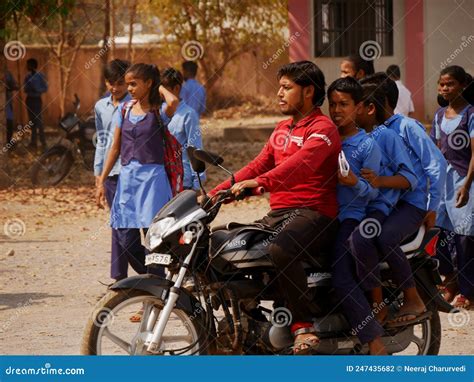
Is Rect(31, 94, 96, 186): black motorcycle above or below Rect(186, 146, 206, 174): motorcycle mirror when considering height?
below

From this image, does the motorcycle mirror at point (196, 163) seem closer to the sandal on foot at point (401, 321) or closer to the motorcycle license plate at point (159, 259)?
the motorcycle license plate at point (159, 259)

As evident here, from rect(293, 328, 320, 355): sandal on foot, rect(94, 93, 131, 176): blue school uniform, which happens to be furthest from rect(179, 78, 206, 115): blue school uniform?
rect(293, 328, 320, 355): sandal on foot

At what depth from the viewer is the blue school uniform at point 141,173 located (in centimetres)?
769

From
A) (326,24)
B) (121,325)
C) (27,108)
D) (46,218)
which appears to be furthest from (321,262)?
(27,108)

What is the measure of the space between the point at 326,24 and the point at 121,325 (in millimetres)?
14241

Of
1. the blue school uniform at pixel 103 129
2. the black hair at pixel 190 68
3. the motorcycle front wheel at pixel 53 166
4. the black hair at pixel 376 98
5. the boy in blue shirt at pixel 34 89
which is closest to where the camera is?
the black hair at pixel 376 98

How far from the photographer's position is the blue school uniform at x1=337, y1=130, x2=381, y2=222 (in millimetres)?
5879

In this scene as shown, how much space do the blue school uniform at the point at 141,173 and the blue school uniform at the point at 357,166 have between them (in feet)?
6.77

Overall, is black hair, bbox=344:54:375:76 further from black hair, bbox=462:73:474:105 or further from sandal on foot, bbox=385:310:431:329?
sandal on foot, bbox=385:310:431:329

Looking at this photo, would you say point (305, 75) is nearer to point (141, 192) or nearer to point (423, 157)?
point (423, 157)

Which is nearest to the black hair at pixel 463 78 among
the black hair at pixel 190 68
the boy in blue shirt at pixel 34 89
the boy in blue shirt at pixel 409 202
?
the boy in blue shirt at pixel 409 202

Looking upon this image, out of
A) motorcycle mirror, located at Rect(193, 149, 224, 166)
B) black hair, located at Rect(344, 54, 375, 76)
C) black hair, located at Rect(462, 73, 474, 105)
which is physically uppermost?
black hair, located at Rect(344, 54, 375, 76)

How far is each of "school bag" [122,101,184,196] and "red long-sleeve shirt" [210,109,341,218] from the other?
1.92m

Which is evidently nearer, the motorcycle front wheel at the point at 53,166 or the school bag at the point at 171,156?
the school bag at the point at 171,156
